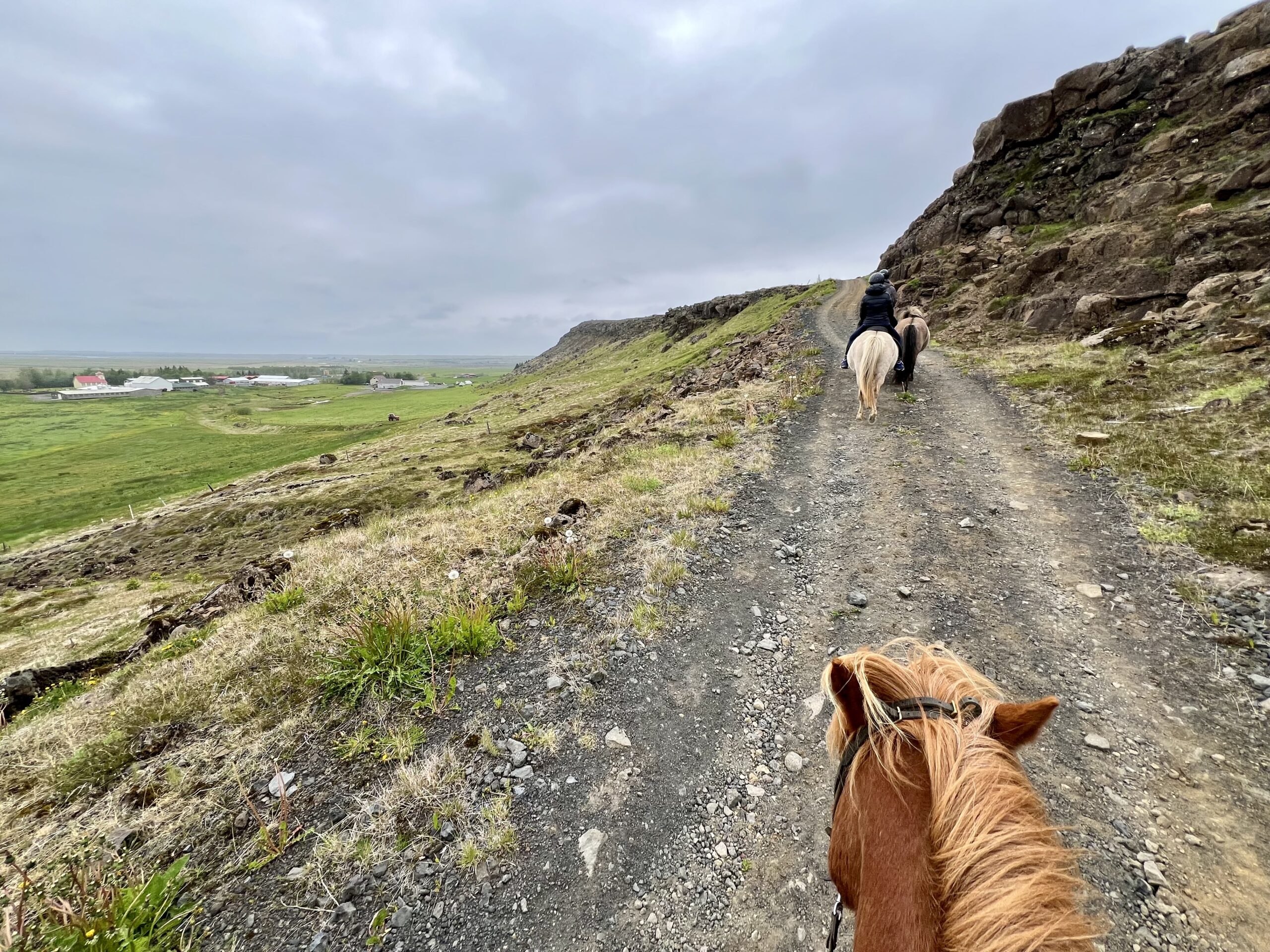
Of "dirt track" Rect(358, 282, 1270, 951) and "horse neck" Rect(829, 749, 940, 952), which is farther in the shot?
"dirt track" Rect(358, 282, 1270, 951)

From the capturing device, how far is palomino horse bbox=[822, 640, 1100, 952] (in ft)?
4.49

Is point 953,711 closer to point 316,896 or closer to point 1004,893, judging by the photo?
point 1004,893

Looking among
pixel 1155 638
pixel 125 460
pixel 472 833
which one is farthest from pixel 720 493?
pixel 125 460

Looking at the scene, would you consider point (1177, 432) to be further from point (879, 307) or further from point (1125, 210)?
point (1125, 210)

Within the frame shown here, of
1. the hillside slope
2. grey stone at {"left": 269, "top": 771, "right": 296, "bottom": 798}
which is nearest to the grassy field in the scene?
grey stone at {"left": 269, "top": 771, "right": 296, "bottom": 798}

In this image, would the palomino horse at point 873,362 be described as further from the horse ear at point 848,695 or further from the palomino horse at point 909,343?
the horse ear at point 848,695

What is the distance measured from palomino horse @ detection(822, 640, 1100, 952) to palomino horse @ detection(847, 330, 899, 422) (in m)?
12.6

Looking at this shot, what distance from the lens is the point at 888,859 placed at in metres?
1.84

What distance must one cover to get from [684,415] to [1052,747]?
49.6ft

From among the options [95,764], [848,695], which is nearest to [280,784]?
[95,764]

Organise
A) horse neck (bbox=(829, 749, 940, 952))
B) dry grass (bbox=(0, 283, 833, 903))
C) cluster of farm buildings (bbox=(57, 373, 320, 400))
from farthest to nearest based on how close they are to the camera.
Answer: cluster of farm buildings (bbox=(57, 373, 320, 400)) → dry grass (bbox=(0, 283, 833, 903)) → horse neck (bbox=(829, 749, 940, 952))

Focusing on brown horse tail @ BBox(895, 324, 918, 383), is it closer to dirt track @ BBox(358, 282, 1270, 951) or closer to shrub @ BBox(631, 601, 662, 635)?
dirt track @ BBox(358, 282, 1270, 951)

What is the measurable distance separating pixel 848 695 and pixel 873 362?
43.1 ft

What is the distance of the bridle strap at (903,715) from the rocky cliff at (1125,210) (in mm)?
18573
